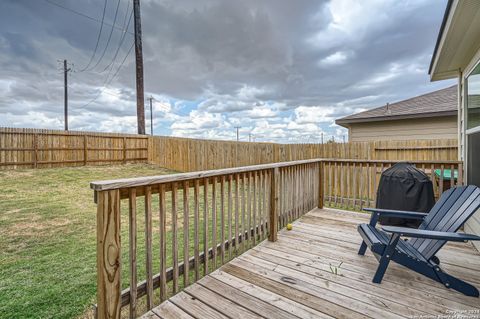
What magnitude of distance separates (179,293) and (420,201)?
3.60 meters

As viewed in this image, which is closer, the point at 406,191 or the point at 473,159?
the point at 473,159

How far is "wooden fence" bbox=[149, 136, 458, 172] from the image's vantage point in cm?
599

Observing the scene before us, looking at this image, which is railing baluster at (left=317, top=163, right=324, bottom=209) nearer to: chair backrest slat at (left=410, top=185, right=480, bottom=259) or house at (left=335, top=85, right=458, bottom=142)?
chair backrest slat at (left=410, top=185, right=480, bottom=259)

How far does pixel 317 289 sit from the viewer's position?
1.96 m

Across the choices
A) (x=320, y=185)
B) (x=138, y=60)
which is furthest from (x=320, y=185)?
(x=138, y=60)

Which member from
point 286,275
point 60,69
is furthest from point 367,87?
point 60,69

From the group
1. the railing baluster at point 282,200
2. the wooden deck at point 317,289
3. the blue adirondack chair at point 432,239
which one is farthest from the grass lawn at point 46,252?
the blue adirondack chair at point 432,239

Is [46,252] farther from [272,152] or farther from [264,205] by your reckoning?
[272,152]

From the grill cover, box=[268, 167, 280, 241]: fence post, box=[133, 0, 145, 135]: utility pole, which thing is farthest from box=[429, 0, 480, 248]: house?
box=[133, 0, 145, 135]: utility pole

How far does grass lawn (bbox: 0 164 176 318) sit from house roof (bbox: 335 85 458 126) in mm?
8237

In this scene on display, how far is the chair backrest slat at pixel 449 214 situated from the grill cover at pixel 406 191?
1.00m

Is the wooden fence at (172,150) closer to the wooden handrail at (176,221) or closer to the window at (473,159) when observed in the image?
the wooden handrail at (176,221)

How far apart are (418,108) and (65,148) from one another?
1423cm

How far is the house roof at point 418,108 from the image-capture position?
22.1 feet
